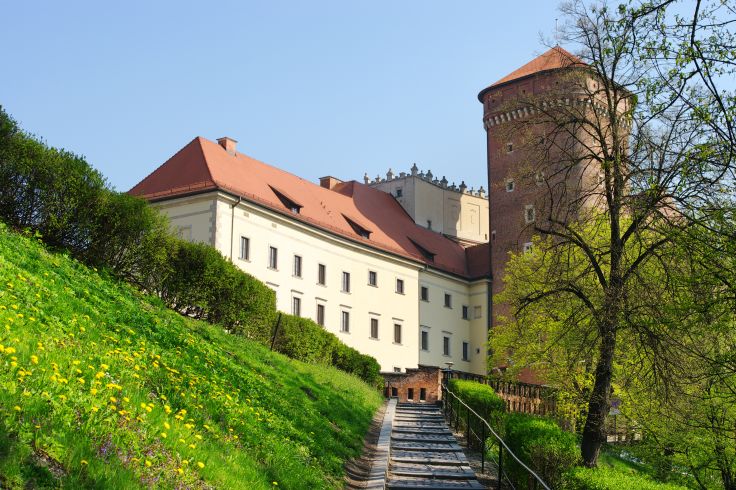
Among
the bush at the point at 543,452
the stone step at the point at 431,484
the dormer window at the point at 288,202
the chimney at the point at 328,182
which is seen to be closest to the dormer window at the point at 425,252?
the chimney at the point at 328,182

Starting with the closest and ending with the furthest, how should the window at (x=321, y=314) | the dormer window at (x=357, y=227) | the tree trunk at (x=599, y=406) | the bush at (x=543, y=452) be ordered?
the bush at (x=543, y=452) → the tree trunk at (x=599, y=406) → the window at (x=321, y=314) → the dormer window at (x=357, y=227)

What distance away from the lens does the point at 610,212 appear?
54.0ft

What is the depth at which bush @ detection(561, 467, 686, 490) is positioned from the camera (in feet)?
34.1

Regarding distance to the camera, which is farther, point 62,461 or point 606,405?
point 606,405

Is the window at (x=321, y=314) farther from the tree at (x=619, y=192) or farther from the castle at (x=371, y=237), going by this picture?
the tree at (x=619, y=192)

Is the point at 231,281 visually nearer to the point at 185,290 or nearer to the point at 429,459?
the point at 185,290

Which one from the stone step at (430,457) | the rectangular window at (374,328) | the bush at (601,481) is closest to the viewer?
the bush at (601,481)

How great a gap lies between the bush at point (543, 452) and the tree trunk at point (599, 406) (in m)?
2.43

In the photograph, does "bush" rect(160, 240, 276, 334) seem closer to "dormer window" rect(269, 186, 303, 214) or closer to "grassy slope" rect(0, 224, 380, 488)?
"grassy slope" rect(0, 224, 380, 488)

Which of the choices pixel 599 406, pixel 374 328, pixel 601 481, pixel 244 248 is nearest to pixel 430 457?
pixel 599 406

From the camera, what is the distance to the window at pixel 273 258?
44.2m

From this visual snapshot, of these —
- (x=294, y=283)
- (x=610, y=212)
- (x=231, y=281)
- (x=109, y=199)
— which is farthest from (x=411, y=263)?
(x=610, y=212)

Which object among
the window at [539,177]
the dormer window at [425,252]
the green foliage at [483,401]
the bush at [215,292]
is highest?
the dormer window at [425,252]

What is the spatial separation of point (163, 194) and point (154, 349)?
104ft
